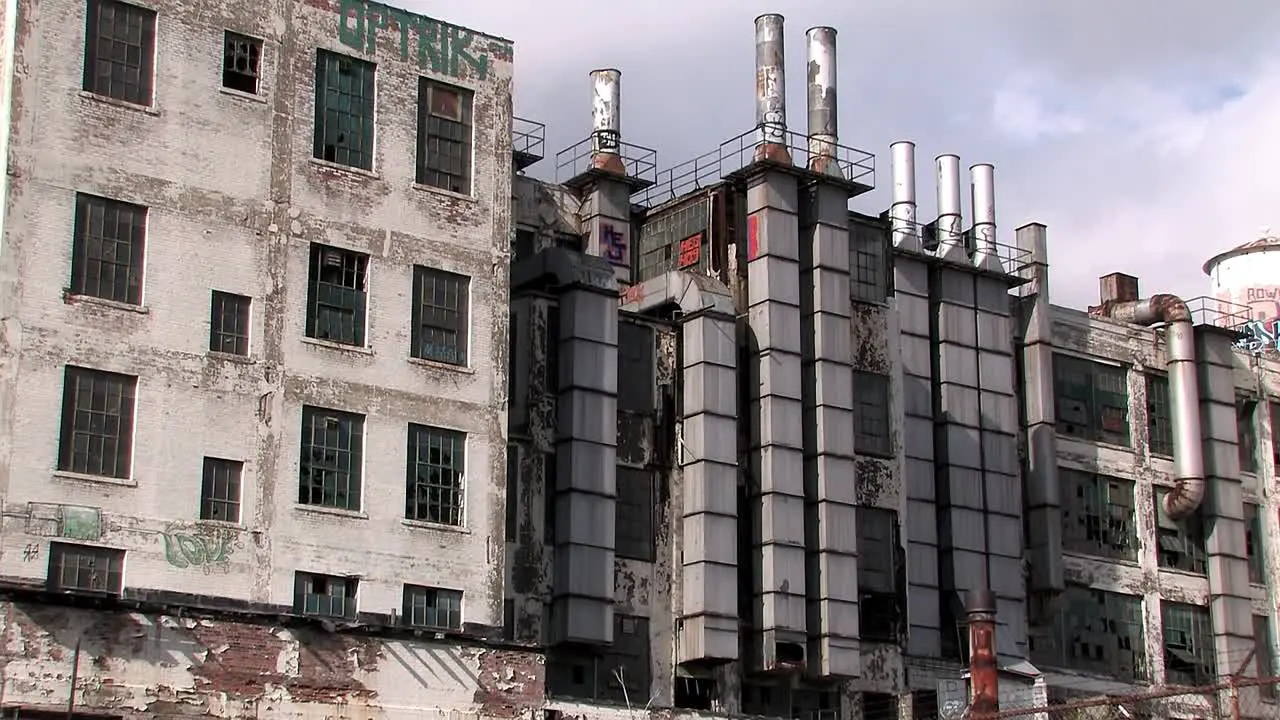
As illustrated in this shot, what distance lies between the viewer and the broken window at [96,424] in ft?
121

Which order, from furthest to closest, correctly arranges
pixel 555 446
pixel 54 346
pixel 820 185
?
1. pixel 820 185
2. pixel 555 446
3. pixel 54 346

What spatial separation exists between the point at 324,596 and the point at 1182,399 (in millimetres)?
30093

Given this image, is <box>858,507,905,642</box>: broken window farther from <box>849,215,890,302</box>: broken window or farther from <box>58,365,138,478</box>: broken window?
<box>58,365,138,478</box>: broken window

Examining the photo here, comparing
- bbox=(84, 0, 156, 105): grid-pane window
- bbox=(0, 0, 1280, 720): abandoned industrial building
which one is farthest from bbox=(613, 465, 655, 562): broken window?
bbox=(84, 0, 156, 105): grid-pane window

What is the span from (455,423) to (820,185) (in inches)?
535

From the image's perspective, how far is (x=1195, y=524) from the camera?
5975 centimetres

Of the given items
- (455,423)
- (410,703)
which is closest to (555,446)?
(455,423)

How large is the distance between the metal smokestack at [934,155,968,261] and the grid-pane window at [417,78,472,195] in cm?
1743

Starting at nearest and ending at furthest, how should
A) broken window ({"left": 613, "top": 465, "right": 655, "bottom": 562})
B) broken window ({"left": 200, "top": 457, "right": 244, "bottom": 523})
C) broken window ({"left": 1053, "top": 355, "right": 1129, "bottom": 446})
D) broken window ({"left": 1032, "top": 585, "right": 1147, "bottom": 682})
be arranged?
broken window ({"left": 200, "top": 457, "right": 244, "bottom": 523}) < broken window ({"left": 613, "top": 465, "right": 655, "bottom": 562}) < broken window ({"left": 1032, "top": 585, "right": 1147, "bottom": 682}) < broken window ({"left": 1053, "top": 355, "right": 1129, "bottom": 446})

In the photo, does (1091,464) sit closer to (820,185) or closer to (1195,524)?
(1195,524)

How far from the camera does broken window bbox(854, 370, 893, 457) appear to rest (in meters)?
51.4

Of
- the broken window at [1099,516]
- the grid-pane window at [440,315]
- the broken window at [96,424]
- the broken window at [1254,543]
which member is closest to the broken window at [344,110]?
the grid-pane window at [440,315]

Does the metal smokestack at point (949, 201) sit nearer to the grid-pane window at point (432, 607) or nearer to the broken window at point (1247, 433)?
the broken window at point (1247, 433)

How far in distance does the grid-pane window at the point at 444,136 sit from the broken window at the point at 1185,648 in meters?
26.6
